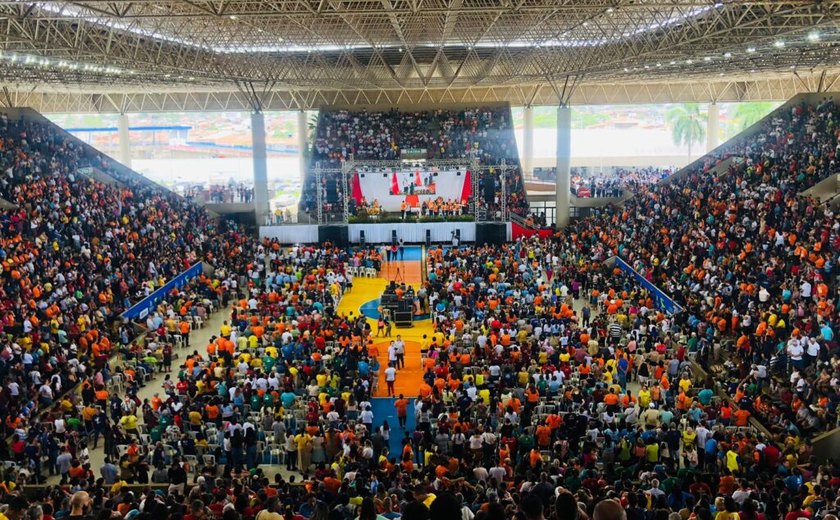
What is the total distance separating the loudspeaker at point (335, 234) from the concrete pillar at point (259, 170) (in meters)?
3.79

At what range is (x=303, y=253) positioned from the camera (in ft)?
107

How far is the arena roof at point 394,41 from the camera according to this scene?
23375mm

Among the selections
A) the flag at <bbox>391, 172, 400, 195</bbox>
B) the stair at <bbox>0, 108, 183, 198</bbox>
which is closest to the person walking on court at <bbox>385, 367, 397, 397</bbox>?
the stair at <bbox>0, 108, 183, 198</bbox>

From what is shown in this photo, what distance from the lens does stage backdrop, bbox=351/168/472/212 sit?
43.3 m

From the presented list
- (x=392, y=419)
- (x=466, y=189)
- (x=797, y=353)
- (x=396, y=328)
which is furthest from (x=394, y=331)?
(x=466, y=189)

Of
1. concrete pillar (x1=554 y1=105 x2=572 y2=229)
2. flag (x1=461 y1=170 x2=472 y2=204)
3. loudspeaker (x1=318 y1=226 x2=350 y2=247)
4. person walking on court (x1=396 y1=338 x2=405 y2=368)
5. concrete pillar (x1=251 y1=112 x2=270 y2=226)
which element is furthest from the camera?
flag (x1=461 y1=170 x2=472 y2=204)

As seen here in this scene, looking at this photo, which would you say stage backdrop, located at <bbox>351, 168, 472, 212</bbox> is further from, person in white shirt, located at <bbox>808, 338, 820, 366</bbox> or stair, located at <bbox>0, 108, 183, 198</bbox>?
person in white shirt, located at <bbox>808, 338, 820, 366</bbox>

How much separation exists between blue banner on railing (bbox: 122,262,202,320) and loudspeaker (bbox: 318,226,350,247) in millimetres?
9853

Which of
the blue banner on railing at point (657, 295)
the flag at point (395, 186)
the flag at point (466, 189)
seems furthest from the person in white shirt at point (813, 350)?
the flag at point (395, 186)

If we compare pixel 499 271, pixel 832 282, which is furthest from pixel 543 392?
pixel 499 271

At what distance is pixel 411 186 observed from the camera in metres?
43.3

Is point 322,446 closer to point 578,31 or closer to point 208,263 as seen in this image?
point 208,263

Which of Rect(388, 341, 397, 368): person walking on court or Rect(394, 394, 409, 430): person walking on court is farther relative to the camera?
Rect(388, 341, 397, 368): person walking on court

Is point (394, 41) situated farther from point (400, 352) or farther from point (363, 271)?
point (400, 352)
